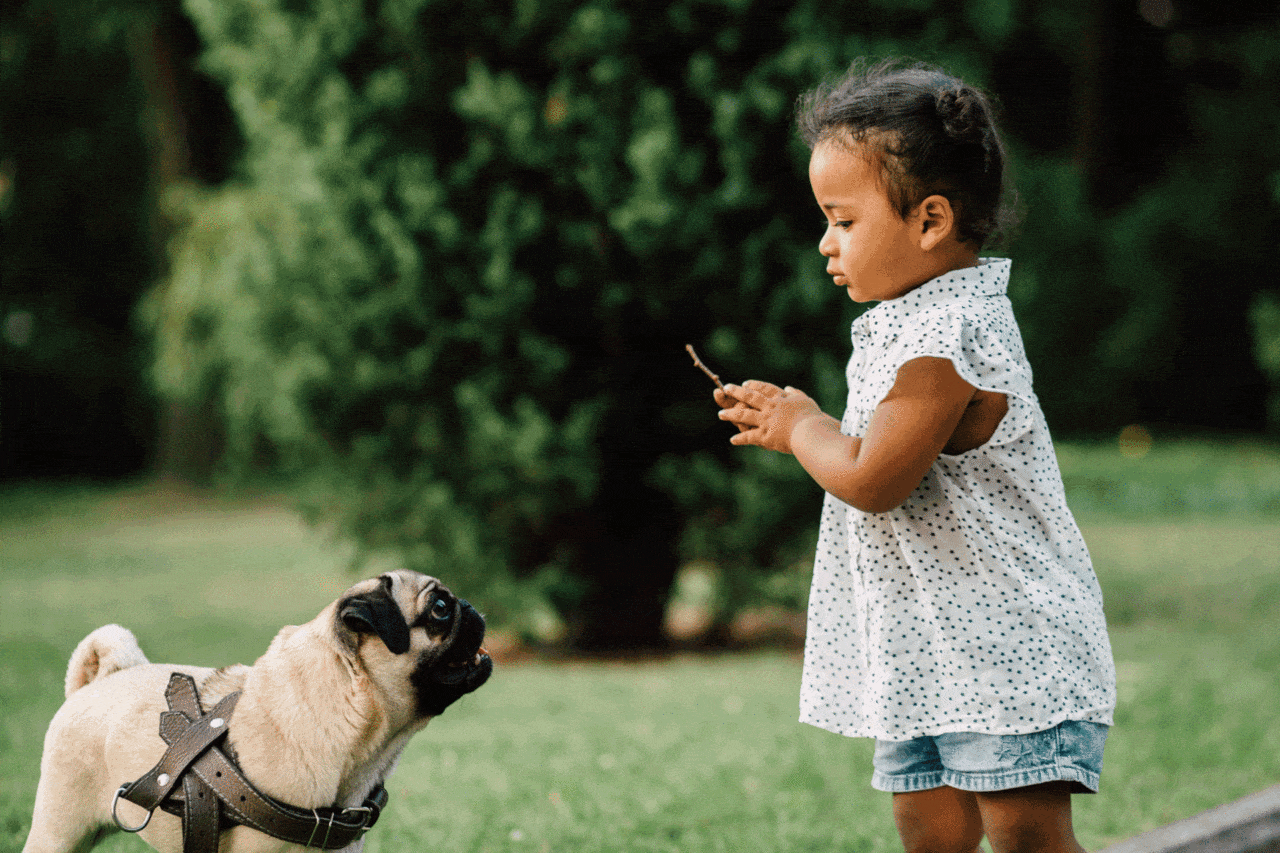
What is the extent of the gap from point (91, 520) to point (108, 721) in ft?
49.6

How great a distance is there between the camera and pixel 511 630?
8047mm

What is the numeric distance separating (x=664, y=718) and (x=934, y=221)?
14.1 feet

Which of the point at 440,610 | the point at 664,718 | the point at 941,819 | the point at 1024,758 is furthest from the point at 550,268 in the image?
the point at 1024,758

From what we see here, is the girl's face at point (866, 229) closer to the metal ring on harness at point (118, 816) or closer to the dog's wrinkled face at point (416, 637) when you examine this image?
the dog's wrinkled face at point (416, 637)

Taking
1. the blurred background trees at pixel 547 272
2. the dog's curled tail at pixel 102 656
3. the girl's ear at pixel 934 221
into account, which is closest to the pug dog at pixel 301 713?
the dog's curled tail at pixel 102 656

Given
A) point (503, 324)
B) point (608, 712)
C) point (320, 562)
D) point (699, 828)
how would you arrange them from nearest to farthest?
point (699, 828) < point (608, 712) < point (503, 324) < point (320, 562)

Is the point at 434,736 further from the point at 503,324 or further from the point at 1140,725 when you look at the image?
the point at 1140,725

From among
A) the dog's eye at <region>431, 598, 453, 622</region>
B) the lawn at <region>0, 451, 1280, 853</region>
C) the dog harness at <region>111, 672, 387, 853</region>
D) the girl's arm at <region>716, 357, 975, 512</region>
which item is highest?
the girl's arm at <region>716, 357, 975, 512</region>

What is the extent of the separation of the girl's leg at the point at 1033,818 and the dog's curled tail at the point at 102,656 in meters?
2.20

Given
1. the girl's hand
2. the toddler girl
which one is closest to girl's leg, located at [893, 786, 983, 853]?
the toddler girl

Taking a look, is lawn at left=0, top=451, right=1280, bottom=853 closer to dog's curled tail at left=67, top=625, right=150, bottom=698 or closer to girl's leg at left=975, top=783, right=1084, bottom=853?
A: dog's curled tail at left=67, top=625, right=150, bottom=698

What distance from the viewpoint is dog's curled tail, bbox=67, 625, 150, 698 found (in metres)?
3.19

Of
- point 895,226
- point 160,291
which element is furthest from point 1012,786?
point 160,291

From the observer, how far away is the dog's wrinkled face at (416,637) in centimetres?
280
